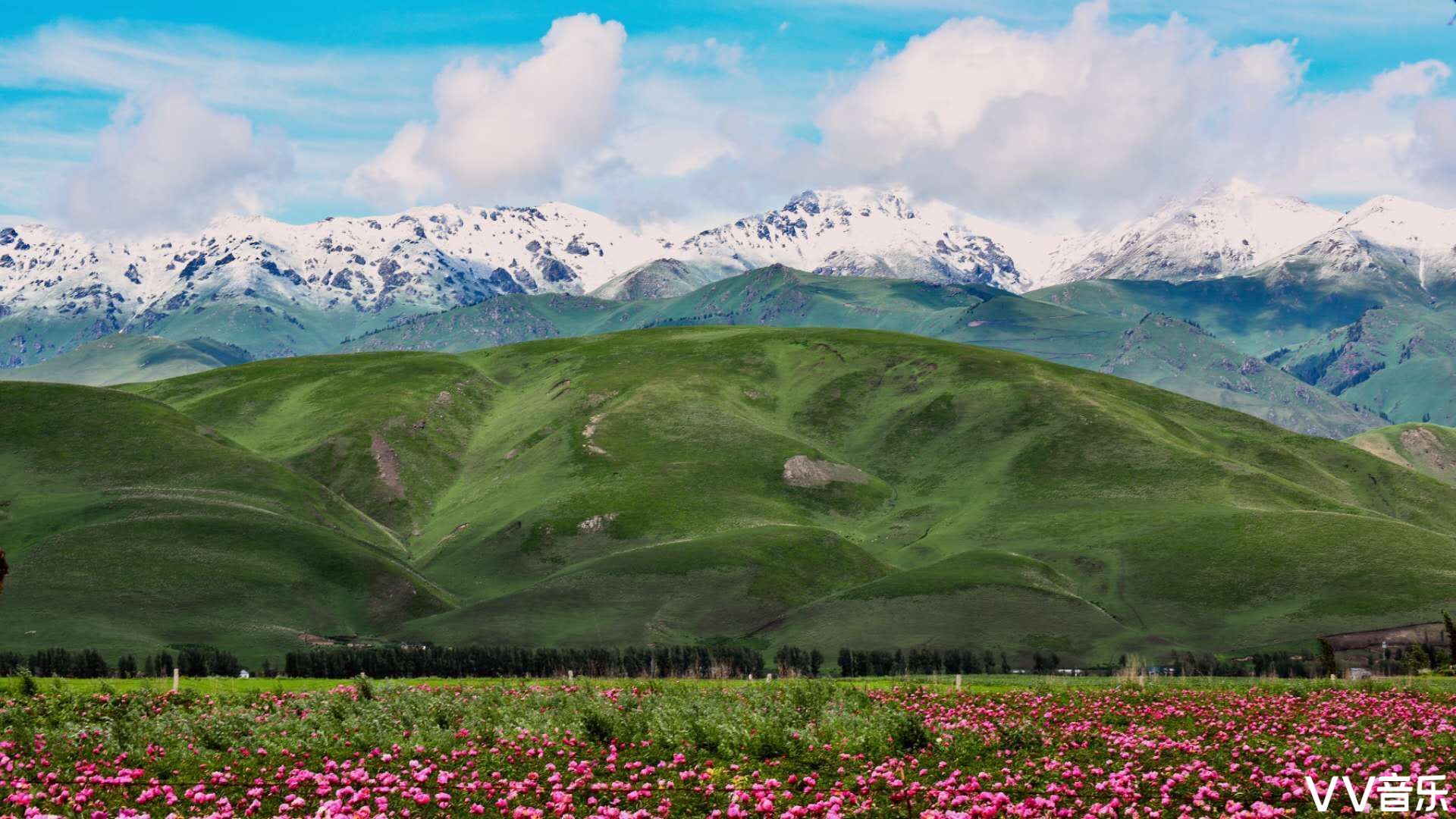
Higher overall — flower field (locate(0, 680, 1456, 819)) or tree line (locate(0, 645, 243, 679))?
tree line (locate(0, 645, 243, 679))

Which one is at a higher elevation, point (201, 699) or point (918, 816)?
point (201, 699)

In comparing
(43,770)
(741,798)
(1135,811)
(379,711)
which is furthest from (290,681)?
(1135,811)

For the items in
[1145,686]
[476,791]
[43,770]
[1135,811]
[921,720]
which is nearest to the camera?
[1135,811]

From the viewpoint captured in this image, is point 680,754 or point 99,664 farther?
point 99,664

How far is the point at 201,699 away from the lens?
41000 millimetres

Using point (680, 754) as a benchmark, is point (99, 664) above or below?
above

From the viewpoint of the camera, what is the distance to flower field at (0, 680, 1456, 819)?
2533 centimetres

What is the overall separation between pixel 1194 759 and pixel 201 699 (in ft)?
100

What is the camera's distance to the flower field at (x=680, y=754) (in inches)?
997

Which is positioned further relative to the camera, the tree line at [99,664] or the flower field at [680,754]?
the tree line at [99,664]

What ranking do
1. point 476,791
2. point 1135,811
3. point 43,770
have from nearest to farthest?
point 1135,811
point 476,791
point 43,770

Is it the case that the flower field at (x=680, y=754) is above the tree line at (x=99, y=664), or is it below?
below

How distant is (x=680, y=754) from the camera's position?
29688 mm

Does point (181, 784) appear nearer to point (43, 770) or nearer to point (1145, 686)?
point (43, 770)
